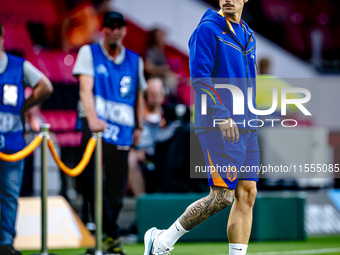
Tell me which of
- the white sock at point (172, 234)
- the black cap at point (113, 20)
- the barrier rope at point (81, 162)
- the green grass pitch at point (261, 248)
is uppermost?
the black cap at point (113, 20)

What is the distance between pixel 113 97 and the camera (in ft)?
16.1

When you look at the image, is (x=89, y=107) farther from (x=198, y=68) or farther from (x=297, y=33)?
(x=297, y=33)

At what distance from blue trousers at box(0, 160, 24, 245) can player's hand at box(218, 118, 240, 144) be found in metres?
2.25

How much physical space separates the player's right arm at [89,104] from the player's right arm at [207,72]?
1438mm

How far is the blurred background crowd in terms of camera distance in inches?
Result: 267

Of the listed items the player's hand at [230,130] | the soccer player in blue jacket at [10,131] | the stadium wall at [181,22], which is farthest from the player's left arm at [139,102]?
the stadium wall at [181,22]

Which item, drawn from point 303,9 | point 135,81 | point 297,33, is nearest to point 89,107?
point 135,81

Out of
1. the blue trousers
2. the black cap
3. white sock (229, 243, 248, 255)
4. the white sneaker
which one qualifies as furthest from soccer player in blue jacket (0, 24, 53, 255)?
white sock (229, 243, 248, 255)

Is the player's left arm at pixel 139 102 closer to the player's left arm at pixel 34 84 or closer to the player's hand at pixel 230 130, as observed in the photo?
the player's left arm at pixel 34 84

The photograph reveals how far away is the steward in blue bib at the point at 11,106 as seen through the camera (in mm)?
4703

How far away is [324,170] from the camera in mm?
7398

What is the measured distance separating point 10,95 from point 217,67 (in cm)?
209

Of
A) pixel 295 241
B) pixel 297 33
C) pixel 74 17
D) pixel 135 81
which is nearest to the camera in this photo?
pixel 135 81

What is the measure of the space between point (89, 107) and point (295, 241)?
292 centimetres
